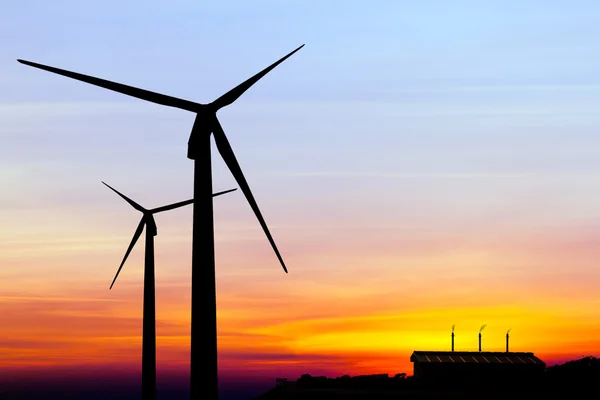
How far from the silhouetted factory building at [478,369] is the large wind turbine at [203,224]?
96239 mm

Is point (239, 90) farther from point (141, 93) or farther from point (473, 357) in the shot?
point (473, 357)

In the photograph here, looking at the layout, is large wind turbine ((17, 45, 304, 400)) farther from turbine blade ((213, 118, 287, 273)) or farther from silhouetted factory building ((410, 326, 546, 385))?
silhouetted factory building ((410, 326, 546, 385))

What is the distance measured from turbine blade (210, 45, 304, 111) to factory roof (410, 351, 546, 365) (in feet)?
323

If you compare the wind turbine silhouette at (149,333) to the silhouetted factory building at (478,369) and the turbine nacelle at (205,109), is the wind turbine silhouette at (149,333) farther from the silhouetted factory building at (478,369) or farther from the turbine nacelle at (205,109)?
the silhouetted factory building at (478,369)

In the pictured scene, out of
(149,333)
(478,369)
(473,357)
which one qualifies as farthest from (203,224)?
(473,357)

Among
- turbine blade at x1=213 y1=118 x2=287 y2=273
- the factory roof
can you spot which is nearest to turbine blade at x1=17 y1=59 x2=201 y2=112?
turbine blade at x1=213 y1=118 x2=287 y2=273

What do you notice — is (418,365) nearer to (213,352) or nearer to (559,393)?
(559,393)

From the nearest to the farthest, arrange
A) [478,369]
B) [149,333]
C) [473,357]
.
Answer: [149,333] → [478,369] → [473,357]

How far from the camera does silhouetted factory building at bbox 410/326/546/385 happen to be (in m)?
157

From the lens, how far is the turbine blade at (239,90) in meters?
67.6

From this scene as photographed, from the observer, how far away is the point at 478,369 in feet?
519

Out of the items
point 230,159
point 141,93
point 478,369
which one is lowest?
point 478,369

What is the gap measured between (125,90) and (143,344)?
129 feet

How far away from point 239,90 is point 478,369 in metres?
99.5
